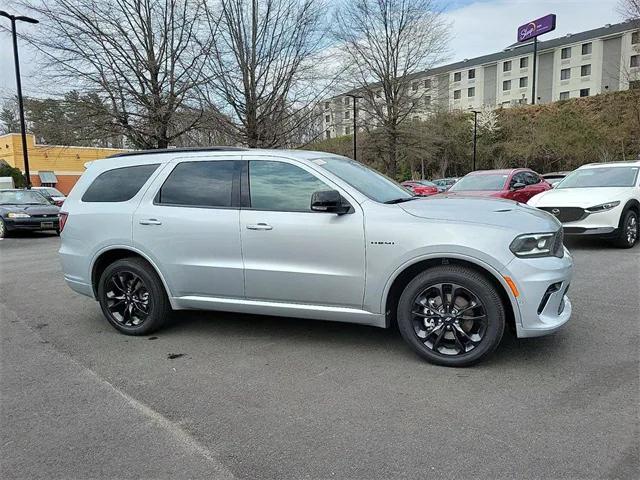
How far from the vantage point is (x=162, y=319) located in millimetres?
4789

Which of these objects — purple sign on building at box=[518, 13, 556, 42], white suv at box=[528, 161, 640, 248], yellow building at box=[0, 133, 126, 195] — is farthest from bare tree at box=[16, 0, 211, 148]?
purple sign on building at box=[518, 13, 556, 42]

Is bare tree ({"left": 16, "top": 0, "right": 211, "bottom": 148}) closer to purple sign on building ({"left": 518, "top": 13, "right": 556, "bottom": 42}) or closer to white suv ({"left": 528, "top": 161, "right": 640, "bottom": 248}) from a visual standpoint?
white suv ({"left": 528, "top": 161, "right": 640, "bottom": 248})

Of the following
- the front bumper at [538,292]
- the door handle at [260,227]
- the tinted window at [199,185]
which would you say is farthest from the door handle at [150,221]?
the front bumper at [538,292]

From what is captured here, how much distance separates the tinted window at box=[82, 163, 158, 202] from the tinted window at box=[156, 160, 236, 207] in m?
0.31

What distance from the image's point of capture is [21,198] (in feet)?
50.0

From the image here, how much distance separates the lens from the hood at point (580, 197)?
28.6 feet

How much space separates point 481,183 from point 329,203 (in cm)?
930

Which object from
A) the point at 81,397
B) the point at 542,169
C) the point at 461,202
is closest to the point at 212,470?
the point at 81,397

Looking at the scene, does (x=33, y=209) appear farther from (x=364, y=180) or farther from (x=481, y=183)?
(x=364, y=180)

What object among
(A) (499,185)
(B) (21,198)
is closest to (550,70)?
(A) (499,185)

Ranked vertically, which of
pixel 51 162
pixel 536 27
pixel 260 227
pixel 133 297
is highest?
pixel 536 27

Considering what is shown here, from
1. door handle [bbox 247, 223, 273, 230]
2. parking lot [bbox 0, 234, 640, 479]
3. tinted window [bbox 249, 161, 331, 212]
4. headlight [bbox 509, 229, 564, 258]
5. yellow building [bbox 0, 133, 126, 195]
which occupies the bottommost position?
parking lot [bbox 0, 234, 640, 479]

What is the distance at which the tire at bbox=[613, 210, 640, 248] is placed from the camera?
8.70m

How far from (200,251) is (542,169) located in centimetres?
4523
